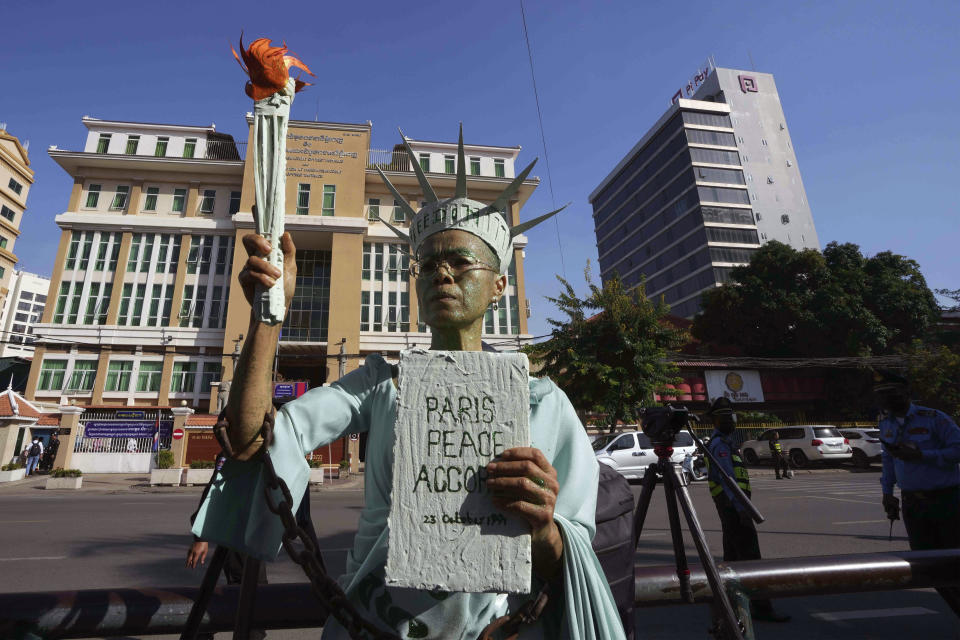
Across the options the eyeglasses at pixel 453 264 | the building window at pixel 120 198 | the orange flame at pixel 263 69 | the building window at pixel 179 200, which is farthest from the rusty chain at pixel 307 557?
the building window at pixel 120 198

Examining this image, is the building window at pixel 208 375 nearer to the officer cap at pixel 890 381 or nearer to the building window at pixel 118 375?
the building window at pixel 118 375

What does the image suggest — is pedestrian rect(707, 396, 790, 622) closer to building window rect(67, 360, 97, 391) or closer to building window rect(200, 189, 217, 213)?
building window rect(67, 360, 97, 391)

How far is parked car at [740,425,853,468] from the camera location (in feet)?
59.5

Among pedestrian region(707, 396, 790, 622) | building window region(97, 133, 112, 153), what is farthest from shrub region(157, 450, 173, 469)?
building window region(97, 133, 112, 153)

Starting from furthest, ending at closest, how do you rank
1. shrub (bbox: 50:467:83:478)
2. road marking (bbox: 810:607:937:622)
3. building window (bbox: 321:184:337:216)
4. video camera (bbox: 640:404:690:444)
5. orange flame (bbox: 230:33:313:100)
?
A: building window (bbox: 321:184:337:216) < shrub (bbox: 50:467:83:478) < road marking (bbox: 810:607:937:622) < video camera (bbox: 640:404:690:444) < orange flame (bbox: 230:33:313:100)

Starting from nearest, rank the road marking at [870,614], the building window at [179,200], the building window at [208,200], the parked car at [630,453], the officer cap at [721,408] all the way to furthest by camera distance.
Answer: the road marking at [870,614]
the officer cap at [721,408]
the parked car at [630,453]
the building window at [179,200]
the building window at [208,200]

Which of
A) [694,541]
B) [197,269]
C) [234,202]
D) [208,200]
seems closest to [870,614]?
[694,541]

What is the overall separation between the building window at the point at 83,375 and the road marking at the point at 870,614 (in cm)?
3244

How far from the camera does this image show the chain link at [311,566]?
39.3 inches

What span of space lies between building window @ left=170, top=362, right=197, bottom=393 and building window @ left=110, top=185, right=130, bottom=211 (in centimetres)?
1074

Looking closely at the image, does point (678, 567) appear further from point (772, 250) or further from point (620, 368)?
point (772, 250)

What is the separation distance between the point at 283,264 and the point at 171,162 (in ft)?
113

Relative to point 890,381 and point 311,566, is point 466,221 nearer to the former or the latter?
point 311,566

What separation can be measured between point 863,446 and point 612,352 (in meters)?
12.0
